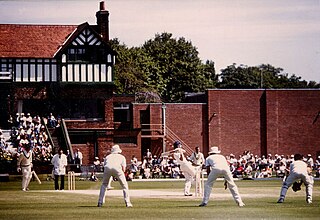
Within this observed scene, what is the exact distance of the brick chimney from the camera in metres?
41.4

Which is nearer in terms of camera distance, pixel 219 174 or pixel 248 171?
pixel 219 174

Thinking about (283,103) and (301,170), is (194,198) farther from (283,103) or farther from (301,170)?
(283,103)

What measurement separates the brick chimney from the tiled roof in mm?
1286

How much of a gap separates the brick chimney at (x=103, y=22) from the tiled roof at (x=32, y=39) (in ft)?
4.22

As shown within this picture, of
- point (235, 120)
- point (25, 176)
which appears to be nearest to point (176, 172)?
point (235, 120)

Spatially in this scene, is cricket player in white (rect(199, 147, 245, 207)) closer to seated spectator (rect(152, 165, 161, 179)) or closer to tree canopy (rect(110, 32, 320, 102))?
seated spectator (rect(152, 165, 161, 179))

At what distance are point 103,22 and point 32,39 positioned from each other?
4832 mm

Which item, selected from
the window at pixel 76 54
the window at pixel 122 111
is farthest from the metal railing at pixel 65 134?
the window at pixel 122 111

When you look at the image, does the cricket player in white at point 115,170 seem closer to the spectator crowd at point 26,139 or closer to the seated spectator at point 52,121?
the spectator crowd at point 26,139

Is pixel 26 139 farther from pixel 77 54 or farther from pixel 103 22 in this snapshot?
pixel 103 22

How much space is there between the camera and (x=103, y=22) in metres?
42.3

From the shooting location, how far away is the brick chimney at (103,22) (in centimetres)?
4144

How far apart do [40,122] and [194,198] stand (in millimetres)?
18585

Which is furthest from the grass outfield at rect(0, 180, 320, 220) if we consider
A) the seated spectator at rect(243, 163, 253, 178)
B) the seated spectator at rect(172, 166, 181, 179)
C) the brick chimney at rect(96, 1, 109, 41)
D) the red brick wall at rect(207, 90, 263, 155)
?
the brick chimney at rect(96, 1, 109, 41)
